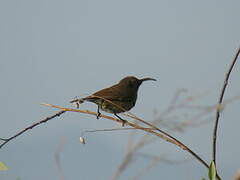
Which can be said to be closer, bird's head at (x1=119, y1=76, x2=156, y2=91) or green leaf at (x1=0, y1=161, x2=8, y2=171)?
green leaf at (x1=0, y1=161, x2=8, y2=171)

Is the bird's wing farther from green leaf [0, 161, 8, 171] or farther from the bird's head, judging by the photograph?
green leaf [0, 161, 8, 171]

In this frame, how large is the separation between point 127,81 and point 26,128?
2.02 feet

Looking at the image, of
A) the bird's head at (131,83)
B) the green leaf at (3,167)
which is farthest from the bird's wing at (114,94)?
the green leaf at (3,167)

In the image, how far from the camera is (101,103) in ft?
3.12

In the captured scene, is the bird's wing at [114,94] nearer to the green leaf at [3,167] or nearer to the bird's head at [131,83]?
the bird's head at [131,83]

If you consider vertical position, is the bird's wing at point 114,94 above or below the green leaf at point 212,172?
below

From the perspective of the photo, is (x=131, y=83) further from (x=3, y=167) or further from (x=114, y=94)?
→ (x=3, y=167)

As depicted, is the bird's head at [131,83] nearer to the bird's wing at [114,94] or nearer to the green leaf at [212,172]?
the bird's wing at [114,94]

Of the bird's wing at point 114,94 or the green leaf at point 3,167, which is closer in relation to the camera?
the green leaf at point 3,167

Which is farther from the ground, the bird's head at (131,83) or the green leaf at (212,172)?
the green leaf at (212,172)

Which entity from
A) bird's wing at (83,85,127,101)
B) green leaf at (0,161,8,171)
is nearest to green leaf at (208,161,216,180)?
green leaf at (0,161,8,171)

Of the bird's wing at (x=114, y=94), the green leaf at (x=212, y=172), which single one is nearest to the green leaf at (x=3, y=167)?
the green leaf at (x=212, y=172)

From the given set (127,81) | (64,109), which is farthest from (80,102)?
(127,81)

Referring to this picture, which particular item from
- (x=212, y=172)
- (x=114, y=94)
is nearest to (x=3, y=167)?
(x=212, y=172)
